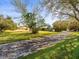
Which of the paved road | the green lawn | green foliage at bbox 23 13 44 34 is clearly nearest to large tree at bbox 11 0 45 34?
green foliage at bbox 23 13 44 34

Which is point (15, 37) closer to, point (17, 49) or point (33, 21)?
point (33, 21)

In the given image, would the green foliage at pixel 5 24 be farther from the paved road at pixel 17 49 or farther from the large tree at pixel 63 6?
the large tree at pixel 63 6

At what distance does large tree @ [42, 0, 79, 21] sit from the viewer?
16.1 meters

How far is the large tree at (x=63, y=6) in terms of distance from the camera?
1614cm

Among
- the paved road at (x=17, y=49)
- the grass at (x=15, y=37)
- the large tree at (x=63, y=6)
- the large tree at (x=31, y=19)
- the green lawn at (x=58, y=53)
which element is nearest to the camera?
the green lawn at (x=58, y=53)

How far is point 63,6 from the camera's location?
1683 cm

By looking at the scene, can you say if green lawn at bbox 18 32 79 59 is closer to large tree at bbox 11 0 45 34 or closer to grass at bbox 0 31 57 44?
grass at bbox 0 31 57 44

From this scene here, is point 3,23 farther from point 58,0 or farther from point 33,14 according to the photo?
point 58,0

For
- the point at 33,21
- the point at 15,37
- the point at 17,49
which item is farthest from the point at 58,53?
the point at 33,21

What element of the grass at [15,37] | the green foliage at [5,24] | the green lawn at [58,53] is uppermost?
the green foliage at [5,24]

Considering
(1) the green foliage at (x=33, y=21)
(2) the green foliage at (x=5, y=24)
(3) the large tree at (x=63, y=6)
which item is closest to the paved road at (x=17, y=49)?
(3) the large tree at (x=63, y=6)

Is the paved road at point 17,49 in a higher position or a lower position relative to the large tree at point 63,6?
lower

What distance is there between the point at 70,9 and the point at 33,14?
21.3 metres

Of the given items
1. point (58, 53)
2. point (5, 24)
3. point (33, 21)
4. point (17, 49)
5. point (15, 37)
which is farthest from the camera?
point (5, 24)
